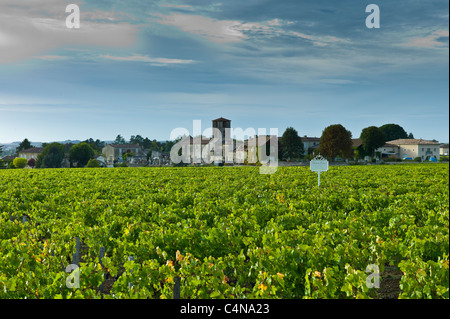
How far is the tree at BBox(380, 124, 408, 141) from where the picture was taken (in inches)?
5389

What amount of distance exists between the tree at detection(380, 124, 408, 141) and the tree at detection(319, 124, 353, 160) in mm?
54510

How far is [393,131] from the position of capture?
137375 mm

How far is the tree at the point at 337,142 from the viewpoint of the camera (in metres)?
90.1

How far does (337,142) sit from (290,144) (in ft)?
42.2

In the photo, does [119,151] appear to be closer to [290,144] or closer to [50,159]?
[50,159]

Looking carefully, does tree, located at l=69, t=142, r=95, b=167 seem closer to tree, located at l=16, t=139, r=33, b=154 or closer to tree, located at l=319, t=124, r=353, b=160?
tree, located at l=16, t=139, r=33, b=154

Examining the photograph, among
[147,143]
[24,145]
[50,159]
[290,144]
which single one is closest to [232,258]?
[50,159]

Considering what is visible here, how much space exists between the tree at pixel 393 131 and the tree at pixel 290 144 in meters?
54.6

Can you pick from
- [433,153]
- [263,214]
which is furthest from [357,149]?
[263,214]

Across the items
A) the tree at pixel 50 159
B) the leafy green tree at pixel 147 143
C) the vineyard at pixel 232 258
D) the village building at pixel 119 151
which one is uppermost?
the leafy green tree at pixel 147 143

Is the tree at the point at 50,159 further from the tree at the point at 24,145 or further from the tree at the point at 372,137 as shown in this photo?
the tree at the point at 372,137

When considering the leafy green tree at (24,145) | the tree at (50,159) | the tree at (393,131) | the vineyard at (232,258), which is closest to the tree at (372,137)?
the tree at (393,131)
